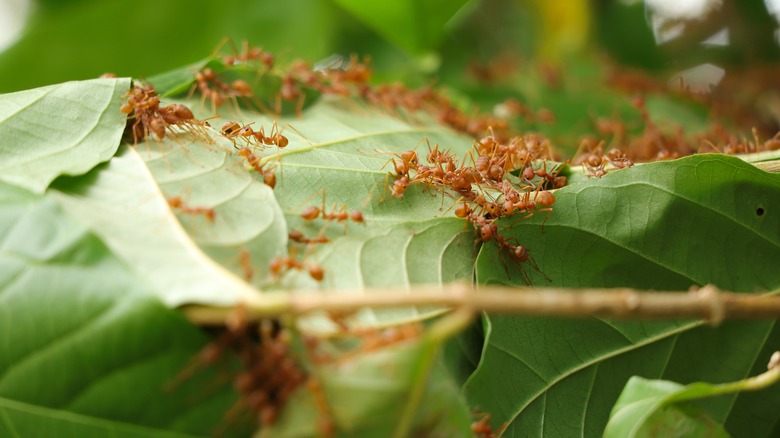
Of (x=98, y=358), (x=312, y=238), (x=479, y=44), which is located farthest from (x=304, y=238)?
(x=479, y=44)

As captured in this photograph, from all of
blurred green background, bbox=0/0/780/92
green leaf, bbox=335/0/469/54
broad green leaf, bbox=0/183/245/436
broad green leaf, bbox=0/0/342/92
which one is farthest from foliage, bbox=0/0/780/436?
broad green leaf, bbox=0/0/342/92

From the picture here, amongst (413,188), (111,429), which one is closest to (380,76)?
(413,188)

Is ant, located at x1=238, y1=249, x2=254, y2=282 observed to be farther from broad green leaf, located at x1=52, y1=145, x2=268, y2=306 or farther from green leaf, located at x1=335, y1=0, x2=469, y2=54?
green leaf, located at x1=335, y1=0, x2=469, y2=54

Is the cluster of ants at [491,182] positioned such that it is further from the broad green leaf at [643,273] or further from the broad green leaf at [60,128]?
the broad green leaf at [60,128]

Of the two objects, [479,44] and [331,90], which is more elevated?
[331,90]

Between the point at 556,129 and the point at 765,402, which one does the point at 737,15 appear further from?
the point at 765,402

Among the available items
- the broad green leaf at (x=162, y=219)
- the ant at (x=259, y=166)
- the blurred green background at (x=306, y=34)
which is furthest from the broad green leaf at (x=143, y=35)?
the broad green leaf at (x=162, y=219)

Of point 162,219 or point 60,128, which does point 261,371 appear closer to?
point 162,219
